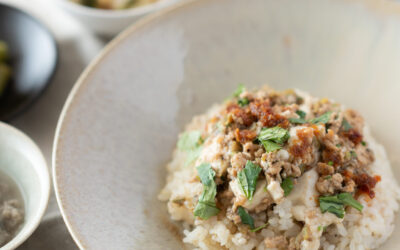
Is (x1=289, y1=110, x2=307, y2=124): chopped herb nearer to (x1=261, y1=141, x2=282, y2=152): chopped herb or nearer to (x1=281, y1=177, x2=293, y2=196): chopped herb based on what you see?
(x1=261, y1=141, x2=282, y2=152): chopped herb

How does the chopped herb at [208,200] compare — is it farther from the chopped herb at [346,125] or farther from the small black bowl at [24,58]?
the small black bowl at [24,58]

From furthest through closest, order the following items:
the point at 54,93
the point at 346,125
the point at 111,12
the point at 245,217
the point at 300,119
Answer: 1. the point at 111,12
2. the point at 54,93
3. the point at 346,125
4. the point at 300,119
5. the point at 245,217

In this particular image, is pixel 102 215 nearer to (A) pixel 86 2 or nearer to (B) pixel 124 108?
(B) pixel 124 108

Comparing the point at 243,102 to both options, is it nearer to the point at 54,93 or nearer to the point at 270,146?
the point at 270,146

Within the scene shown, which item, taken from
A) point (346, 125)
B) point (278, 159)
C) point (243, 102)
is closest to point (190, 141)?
point (243, 102)

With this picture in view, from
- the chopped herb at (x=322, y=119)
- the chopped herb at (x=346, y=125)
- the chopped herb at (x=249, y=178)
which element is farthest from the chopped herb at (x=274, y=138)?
the chopped herb at (x=346, y=125)

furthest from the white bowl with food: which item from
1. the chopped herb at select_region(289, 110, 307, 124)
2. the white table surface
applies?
the chopped herb at select_region(289, 110, 307, 124)

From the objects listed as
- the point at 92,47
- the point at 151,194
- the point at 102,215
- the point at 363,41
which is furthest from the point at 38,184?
the point at 363,41
